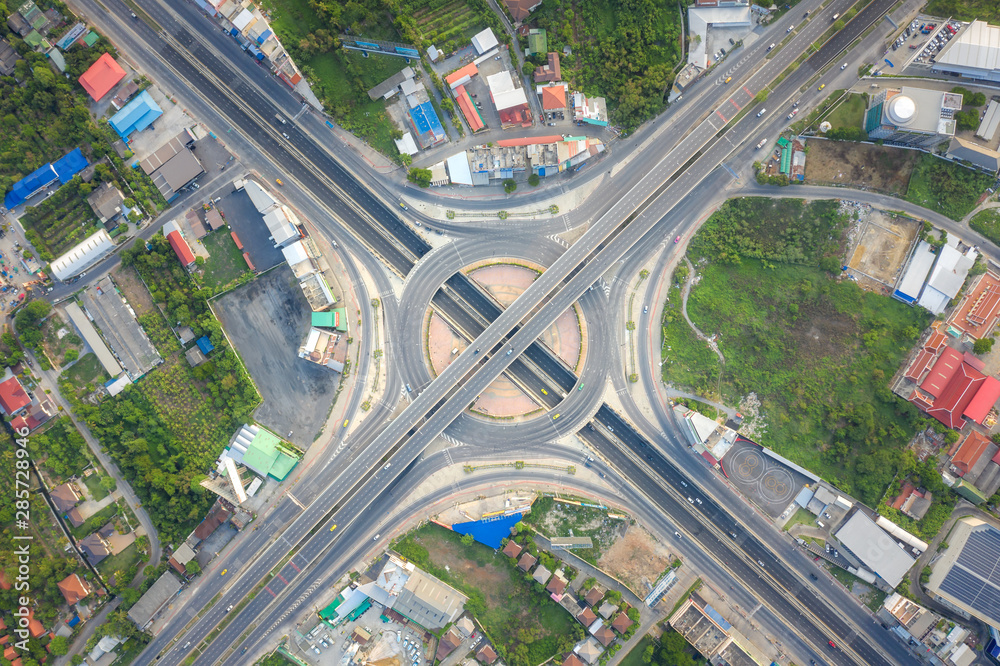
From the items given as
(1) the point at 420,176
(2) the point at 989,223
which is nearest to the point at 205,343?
(1) the point at 420,176

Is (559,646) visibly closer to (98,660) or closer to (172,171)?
(98,660)

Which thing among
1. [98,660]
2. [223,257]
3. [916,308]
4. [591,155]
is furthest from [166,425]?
[916,308]

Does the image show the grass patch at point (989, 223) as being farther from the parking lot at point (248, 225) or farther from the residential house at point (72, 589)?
the residential house at point (72, 589)

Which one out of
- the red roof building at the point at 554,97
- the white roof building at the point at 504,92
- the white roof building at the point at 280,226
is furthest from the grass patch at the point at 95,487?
the red roof building at the point at 554,97

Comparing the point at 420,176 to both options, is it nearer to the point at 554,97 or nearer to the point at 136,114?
the point at 554,97

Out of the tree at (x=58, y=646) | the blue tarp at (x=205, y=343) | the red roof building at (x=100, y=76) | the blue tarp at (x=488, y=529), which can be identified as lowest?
the blue tarp at (x=488, y=529)

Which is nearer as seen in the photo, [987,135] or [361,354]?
[987,135]
